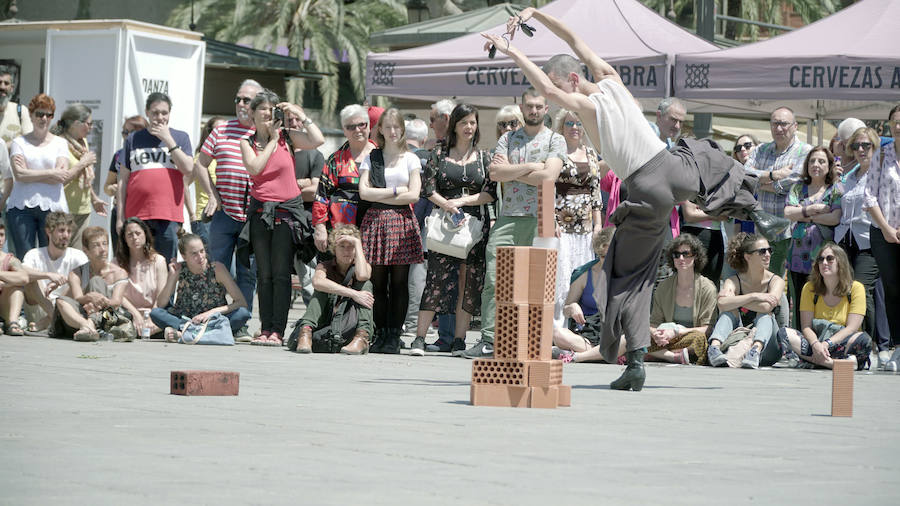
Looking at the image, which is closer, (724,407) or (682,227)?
(724,407)

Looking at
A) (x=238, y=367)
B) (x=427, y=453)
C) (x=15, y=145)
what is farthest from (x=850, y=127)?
(x=427, y=453)

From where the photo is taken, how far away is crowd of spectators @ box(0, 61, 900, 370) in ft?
34.2

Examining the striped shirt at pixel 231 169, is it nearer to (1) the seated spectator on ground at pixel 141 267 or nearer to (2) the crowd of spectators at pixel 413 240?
(2) the crowd of spectators at pixel 413 240

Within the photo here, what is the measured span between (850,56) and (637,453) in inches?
306

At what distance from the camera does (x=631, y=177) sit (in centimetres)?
770

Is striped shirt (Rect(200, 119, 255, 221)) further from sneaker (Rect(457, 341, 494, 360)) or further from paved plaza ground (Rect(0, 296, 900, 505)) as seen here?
paved plaza ground (Rect(0, 296, 900, 505))

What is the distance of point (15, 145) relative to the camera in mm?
12391

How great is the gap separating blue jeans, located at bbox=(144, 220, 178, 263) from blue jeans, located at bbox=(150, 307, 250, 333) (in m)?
0.75

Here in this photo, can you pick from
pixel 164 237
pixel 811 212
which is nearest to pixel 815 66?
pixel 811 212

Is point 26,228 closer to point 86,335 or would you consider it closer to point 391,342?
point 86,335

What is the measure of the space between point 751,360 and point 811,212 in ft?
5.04

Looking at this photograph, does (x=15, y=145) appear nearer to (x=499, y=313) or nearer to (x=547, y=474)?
(x=499, y=313)

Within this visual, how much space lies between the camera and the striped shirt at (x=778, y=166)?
11.6m

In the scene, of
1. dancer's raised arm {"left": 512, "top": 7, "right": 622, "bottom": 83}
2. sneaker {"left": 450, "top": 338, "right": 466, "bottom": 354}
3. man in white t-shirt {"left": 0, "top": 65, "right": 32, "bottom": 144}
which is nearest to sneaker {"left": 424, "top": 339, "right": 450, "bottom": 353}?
sneaker {"left": 450, "top": 338, "right": 466, "bottom": 354}
